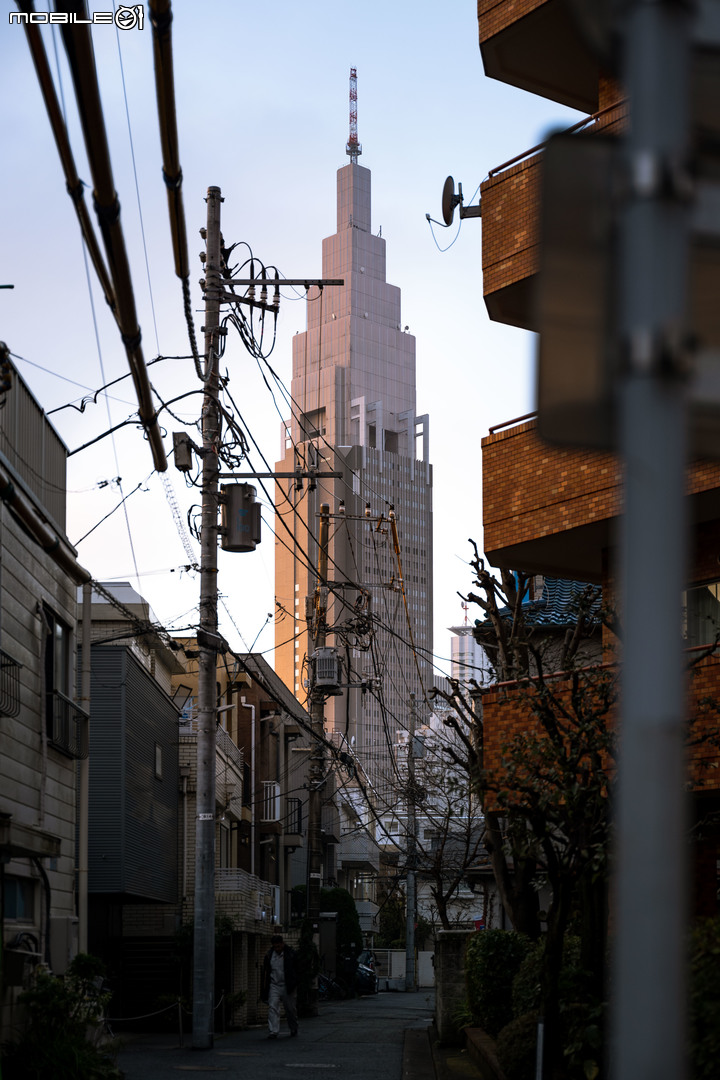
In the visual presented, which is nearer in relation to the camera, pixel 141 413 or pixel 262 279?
pixel 141 413

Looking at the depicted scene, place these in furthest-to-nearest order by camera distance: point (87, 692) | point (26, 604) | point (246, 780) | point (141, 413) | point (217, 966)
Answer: point (246, 780) → point (217, 966) → point (87, 692) → point (26, 604) → point (141, 413)

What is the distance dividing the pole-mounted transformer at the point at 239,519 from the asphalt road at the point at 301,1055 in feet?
26.6

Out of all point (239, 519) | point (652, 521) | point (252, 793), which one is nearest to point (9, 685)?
point (239, 519)

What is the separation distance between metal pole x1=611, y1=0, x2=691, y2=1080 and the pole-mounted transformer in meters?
19.3

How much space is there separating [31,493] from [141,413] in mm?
3233

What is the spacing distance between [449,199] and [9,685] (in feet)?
35.0

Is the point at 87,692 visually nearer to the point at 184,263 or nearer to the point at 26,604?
the point at 26,604

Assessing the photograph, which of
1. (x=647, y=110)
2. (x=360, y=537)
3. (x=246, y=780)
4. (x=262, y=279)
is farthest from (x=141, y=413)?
(x=360, y=537)

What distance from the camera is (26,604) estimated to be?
1725 centimetres

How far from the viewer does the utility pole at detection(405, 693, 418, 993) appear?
40.5 metres

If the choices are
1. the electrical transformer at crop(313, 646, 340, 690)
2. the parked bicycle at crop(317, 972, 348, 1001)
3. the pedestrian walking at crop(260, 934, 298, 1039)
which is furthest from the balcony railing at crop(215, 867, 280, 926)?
the parked bicycle at crop(317, 972, 348, 1001)

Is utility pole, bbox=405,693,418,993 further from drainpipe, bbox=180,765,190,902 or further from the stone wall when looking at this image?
the stone wall

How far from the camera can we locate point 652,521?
95.4 inches

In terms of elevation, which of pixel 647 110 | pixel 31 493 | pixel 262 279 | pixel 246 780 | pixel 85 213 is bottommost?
pixel 246 780
